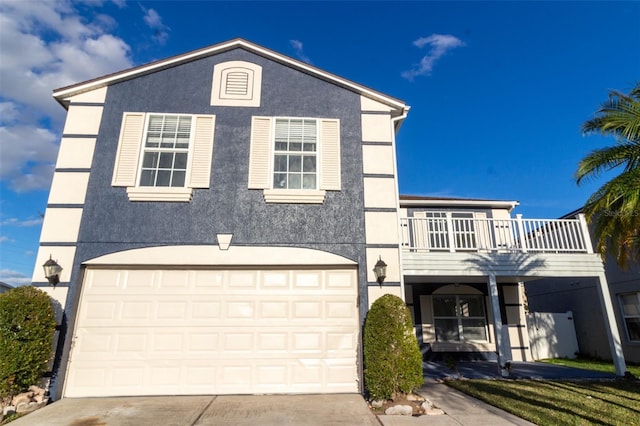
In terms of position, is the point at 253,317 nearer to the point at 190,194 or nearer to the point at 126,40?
the point at 190,194

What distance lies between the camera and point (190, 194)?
7.05 m

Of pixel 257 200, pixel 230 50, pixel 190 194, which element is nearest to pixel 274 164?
pixel 257 200

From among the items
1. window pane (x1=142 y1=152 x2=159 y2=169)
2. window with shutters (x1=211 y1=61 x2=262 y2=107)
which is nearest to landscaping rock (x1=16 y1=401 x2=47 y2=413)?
window pane (x1=142 y1=152 x2=159 y2=169)

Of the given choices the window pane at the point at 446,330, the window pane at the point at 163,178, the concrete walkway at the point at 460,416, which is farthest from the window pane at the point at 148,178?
the window pane at the point at 446,330

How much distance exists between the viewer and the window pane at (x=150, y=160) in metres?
7.36

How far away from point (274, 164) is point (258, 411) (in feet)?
15.1

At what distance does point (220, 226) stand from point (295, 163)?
207cm

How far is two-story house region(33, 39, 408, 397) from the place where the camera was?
645 cm

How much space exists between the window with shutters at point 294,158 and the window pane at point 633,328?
11.6 meters

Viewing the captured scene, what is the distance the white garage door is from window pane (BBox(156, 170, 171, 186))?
1.81 metres

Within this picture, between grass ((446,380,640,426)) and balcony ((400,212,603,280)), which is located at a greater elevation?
balcony ((400,212,603,280))

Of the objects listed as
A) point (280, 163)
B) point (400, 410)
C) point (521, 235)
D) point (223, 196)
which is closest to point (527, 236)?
point (521, 235)

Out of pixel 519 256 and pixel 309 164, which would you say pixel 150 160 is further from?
pixel 519 256

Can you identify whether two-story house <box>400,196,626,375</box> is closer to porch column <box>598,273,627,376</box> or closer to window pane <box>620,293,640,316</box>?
porch column <box>598,273,627,376</box>
